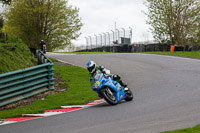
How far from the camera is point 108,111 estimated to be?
360 inches

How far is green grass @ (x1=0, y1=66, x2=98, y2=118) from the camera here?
10.4 metres

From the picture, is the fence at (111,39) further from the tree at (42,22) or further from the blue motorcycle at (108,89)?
the blue motorcycle at (108,89)

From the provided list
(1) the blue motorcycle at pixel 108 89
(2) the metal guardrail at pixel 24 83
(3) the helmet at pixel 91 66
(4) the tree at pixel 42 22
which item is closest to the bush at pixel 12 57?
(2) the metal guardrail at pixel 24 83

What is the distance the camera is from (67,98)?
1201cm

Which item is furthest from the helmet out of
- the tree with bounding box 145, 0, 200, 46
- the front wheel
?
the tree with bounding box 145, 0, 200, 46

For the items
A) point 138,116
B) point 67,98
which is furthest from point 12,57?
point 138,116

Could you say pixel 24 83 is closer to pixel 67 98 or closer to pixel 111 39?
pixel 67 98

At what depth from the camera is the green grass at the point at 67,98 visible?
1042 cm

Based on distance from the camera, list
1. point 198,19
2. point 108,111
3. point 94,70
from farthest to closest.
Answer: point 198,19 → point 94,70 → point 108,111

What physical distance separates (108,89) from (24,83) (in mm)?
4248

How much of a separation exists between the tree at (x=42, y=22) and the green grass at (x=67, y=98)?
102 ft

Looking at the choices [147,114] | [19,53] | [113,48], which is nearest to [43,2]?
[113,48]

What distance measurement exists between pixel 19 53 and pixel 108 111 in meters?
8.82

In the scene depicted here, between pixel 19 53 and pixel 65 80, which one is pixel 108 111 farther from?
pixel 19 53
